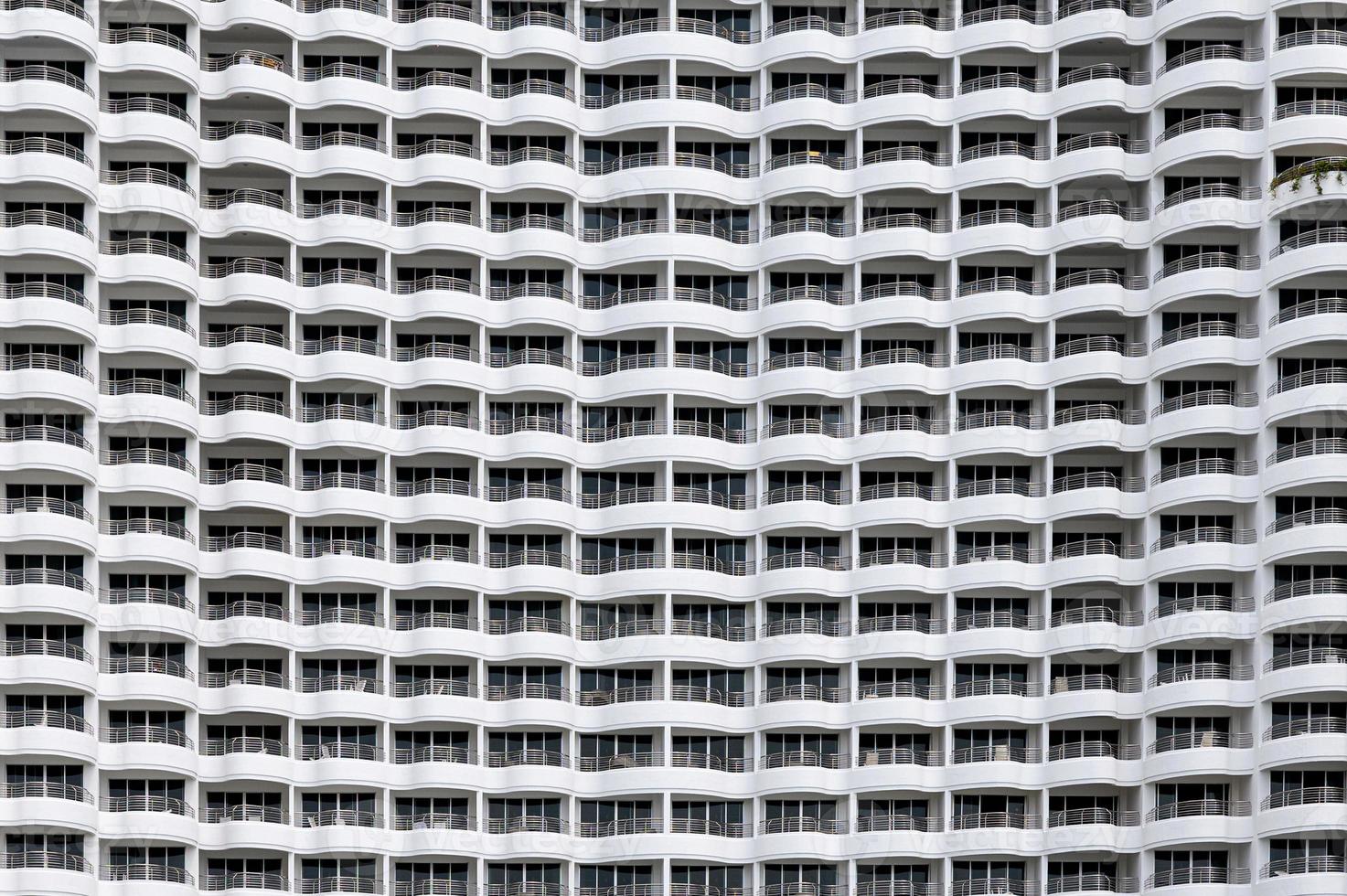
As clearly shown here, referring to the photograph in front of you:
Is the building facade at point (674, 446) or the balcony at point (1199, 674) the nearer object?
the building facade at point (674, 446)

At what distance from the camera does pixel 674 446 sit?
124 metres

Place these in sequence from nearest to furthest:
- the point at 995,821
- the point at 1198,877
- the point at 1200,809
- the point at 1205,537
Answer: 1. the point at 1198,877
2. the point at 1200,809
3. the point at 995,821
4. the point at 1205,537

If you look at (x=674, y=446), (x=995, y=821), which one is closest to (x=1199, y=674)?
(x=995, y=821)

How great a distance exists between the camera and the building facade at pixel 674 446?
119250 mm

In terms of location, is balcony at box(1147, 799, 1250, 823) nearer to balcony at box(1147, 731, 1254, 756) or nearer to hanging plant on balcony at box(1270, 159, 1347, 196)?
balcony at box(1147, 731, 1254, 756)

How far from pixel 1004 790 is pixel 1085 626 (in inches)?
337

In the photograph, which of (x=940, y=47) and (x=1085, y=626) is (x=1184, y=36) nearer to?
(x=940, y=47)

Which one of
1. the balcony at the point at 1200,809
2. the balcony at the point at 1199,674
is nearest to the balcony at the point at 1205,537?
the balcony at the point at 1199,674

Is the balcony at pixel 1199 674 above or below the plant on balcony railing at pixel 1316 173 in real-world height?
below

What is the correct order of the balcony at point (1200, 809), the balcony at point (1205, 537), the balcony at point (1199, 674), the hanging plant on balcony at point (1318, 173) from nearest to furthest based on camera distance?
1. the balcony at point (1200, 809)
2. the balcony at point (1199, 674)
3. the hanging plant on balcony at point (1318, 173)
4. the balcony at point (1205, 537)

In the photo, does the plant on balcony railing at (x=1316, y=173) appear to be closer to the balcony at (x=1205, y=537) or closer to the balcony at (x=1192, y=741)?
the balcony at (x=1205, y=537)

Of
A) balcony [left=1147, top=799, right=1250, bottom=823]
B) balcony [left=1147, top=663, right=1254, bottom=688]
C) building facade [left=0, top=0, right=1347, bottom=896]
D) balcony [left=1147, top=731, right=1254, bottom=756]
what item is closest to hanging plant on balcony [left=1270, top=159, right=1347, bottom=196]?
building facade [left=0, top=0, right=1347, bottom=896]

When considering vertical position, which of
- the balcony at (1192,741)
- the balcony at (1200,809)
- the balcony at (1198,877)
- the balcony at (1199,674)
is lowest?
the balcony at (1198,877)

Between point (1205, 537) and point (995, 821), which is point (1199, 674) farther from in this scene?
point (995, 821)
